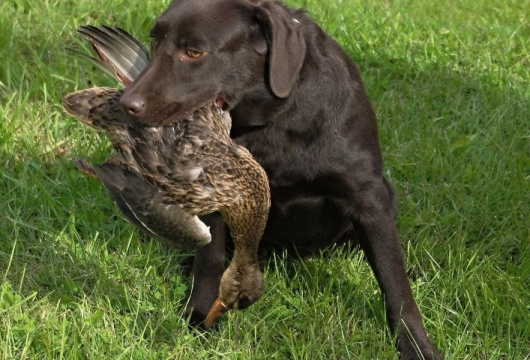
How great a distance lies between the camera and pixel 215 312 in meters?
3.45

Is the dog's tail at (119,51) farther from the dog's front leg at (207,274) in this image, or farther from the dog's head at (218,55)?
the dog's front leg at (207,274)

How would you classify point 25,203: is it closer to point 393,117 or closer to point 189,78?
point 189,78

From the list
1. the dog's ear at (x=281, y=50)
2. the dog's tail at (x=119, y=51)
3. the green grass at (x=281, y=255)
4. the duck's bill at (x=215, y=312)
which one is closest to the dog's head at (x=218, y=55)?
the dog's ear at (x=281, y=50)

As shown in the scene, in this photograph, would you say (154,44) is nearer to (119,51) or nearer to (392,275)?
(119,51)

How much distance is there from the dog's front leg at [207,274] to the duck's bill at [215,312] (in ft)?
0.74

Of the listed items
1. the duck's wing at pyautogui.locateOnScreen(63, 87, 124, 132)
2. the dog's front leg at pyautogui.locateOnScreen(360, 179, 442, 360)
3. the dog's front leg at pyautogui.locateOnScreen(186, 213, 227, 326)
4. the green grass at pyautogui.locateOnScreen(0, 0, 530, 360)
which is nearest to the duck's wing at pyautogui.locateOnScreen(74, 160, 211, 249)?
the duck's wing at pyautogui.locateOnScreen(63, 87, 124, 132)

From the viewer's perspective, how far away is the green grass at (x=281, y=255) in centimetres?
350

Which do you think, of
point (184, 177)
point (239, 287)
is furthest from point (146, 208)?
point (239, 287)

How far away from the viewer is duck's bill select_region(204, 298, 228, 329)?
343cm

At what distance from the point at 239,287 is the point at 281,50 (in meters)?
0.80

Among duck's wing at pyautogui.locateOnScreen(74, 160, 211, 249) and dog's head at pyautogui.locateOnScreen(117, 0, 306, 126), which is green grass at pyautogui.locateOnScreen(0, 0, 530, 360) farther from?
dog's head at pyautogui.locateOnScreen(117, 0, 306, 126)

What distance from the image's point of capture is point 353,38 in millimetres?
6027

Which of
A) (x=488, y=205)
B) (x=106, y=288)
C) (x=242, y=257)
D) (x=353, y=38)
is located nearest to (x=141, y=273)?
(x=106, y=288)

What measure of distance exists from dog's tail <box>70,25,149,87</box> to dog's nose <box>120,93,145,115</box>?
1.23 ft
